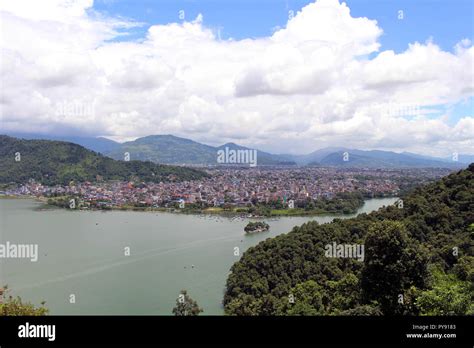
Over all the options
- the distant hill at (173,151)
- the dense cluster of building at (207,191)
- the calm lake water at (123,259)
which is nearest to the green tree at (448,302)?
the calm lake water at (123,259)

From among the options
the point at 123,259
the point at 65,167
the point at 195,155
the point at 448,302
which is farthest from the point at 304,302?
the point at 195,155

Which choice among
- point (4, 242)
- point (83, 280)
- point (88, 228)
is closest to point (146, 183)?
point (88, 228)

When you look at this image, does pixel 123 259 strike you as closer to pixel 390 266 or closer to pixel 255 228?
pixel 255 228

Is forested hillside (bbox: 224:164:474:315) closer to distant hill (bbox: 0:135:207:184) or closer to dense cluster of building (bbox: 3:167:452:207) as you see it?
dense cluster of building (bbox: 3:167:452:207)

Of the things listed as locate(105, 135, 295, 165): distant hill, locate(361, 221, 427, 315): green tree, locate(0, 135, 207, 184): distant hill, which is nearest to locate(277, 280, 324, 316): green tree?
locate(361, 221, 427, 315): green tree

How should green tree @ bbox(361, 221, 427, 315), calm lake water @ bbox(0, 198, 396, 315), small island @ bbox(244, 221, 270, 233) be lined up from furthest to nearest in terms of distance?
small island @ bbox(244, 221, 270, 233) < calm lake water @ bbox(0, 198, 396, 315) < green tree @ bbox(361, 221, 427, 315)

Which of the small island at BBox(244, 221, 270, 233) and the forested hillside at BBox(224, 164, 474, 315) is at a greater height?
the forested hillside at BBox(224, 164, 474, 315)
